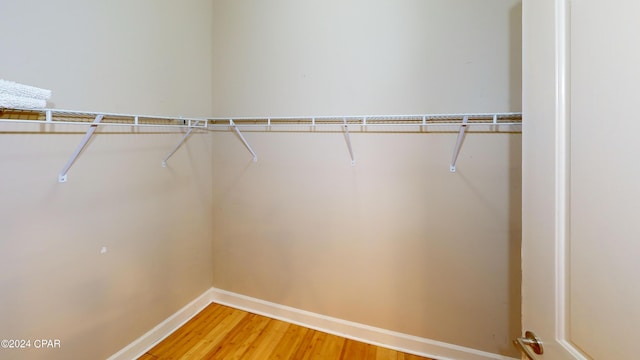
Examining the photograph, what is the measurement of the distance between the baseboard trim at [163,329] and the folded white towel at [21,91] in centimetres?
138

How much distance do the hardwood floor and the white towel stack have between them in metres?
1.46

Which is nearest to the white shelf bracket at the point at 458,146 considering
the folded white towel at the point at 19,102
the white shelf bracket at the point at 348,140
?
the white shelf bracket at the point at 348,140

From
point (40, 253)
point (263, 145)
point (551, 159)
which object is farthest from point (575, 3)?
point (40, 253)

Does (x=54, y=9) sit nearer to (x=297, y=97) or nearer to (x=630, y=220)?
(x=297, y=97)

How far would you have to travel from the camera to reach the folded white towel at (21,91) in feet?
3.06

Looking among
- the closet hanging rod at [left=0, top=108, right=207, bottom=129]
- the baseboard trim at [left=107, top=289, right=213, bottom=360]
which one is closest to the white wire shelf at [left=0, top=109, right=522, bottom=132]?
the closet hanging rod at [left=0, top=108, right=207, bottom=129]

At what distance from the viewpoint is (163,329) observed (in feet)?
5.64

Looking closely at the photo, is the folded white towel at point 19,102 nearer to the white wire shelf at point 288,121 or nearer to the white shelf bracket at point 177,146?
the white wire shelf at point 288,121

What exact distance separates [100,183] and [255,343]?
4.32 ft

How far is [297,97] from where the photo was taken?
181cm

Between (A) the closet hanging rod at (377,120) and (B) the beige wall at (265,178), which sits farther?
(A) the closet hanging rod at (377,120)

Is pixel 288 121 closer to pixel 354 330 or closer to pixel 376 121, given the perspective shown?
pixel 376 121

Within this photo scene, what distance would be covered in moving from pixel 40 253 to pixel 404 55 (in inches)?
82.6

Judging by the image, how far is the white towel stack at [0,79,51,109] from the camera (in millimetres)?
931
